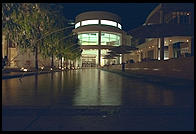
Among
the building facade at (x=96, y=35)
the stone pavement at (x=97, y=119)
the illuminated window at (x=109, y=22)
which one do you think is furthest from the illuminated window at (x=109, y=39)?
the stone pavement at (x=97, y=119)

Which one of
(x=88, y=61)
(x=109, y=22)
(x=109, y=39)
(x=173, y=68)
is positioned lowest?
(x=173, y=68)

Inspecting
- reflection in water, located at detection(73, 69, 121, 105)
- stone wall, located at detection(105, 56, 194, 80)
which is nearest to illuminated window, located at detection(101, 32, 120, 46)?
stone wall, located at detection(105, 56, 194, 80)

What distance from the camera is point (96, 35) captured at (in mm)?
96750

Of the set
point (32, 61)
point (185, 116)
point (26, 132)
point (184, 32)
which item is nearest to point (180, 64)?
point (184, 32)

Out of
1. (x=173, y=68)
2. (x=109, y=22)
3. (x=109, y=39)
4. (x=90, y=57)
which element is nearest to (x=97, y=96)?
(x=173, y=68)

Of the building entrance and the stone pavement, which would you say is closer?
the stone pavement

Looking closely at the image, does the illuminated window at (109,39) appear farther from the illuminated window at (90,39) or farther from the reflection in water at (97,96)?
the reflection in water at (97,96)

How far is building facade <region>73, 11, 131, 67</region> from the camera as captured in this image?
95.2m

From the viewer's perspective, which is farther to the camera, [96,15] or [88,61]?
[88,61]

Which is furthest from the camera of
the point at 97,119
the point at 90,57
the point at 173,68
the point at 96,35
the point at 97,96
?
the point at 90,57

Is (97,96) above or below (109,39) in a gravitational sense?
below

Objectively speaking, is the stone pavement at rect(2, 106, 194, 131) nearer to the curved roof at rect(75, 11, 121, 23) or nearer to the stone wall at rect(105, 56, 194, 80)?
the stone wall at rect(105, 56, 194, 80)

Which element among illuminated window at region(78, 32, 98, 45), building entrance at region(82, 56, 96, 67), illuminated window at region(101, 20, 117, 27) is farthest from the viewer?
building entrance at region(82, 56, 96, 67)

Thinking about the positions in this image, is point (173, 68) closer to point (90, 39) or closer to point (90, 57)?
point (90, 39)
